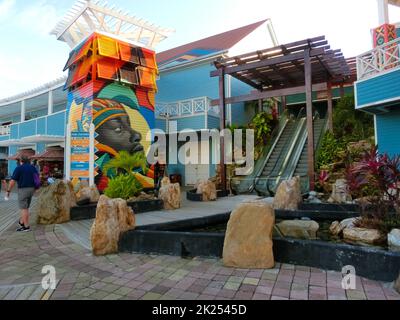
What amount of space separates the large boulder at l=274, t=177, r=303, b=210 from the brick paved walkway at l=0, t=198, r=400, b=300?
11.3 ft

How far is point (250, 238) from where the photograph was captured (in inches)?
135

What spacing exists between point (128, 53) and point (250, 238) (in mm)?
11661

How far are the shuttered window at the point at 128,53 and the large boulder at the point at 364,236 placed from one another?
11.4m

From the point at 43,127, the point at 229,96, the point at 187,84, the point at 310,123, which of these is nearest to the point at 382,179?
the point at 310,123

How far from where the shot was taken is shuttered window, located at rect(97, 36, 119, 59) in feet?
38.3

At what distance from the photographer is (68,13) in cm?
1214

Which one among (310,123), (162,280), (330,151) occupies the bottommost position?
(162,280)

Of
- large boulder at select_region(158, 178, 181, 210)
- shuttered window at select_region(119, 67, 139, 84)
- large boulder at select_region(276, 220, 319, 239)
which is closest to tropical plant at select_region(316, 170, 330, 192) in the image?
large boulder at select_region(276, 220, 319, 239)

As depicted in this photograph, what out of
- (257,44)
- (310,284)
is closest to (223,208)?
(310,284)

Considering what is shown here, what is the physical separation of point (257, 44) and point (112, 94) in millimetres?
10743

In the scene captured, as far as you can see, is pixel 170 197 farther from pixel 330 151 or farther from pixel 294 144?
pixel 294 144

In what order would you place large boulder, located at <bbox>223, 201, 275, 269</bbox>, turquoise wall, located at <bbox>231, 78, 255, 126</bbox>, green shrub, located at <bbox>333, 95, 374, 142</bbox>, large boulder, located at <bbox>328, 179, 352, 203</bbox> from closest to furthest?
large boulder, located at <bbox>223, 201, 275, 269</bbox> < large boulder, located at <bbox>328, 179, 352, 203</bbox> < green shrub, located at <bbox>333, 95, 374, 142</bbox> < turquoise wall, located at <bbox>231, 78, 255, 126</bbox>

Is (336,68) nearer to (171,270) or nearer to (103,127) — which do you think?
(103,127)

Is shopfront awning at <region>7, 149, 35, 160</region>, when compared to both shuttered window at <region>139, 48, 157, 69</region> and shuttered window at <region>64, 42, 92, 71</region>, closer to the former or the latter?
shuttered window at <region>64, 42, 92, 71</region>
